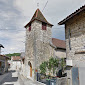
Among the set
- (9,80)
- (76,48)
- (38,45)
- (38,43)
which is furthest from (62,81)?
(9,80)

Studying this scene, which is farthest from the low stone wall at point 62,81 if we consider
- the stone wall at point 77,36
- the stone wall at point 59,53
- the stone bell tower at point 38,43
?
the stone wall at point 59,53

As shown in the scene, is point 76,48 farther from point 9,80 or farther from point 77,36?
point 9,80

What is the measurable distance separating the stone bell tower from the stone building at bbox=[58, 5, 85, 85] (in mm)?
6733

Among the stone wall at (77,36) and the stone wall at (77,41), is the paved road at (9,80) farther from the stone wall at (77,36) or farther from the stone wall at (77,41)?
the stone wall at (77,36)

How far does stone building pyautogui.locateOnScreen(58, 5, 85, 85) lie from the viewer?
5.43 m

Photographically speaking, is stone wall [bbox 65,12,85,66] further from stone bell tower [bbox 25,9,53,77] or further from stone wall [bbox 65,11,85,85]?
stone bell tower [bbox 25,9,53,77]

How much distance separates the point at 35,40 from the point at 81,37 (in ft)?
27.0

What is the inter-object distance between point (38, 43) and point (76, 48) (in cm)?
782

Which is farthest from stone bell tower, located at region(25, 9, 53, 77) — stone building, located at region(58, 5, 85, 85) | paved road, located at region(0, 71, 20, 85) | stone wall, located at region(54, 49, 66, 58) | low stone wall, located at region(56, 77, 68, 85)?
stone building, located at region(58, 5, 85, 85)

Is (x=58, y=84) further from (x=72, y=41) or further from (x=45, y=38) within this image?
(x=45, y=38)

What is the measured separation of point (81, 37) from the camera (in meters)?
5.64

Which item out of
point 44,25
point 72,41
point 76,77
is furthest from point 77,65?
point 44,25

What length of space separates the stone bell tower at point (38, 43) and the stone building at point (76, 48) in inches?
265

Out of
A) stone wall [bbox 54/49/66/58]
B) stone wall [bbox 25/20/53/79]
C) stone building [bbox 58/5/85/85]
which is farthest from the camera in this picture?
stone wall [bbox 54/49/66/58]
